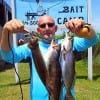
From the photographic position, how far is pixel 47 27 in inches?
162

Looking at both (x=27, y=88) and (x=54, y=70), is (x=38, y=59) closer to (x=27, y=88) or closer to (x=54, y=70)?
(x=54, y=70)

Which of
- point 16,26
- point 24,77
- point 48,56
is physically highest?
point 16,26

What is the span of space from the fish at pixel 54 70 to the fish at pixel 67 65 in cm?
3

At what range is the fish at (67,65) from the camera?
3.36 meters

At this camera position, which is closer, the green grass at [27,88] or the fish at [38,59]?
the fish at [38,59]

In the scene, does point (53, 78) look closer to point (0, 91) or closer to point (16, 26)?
point (16, 26)

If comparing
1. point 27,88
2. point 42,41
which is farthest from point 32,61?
point 27,88

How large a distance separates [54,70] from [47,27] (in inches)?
33.2

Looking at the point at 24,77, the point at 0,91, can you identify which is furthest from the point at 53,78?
the point at 24,77

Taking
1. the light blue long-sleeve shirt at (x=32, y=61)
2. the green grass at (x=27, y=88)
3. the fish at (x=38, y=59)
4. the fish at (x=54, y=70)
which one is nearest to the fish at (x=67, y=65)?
the fish at (x=54, y=70)

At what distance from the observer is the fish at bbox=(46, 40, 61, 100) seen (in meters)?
3.33

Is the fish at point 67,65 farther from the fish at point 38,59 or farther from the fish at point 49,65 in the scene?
the fish at point 38,59

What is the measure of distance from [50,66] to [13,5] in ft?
Answer: 34.2

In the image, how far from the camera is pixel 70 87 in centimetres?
339
